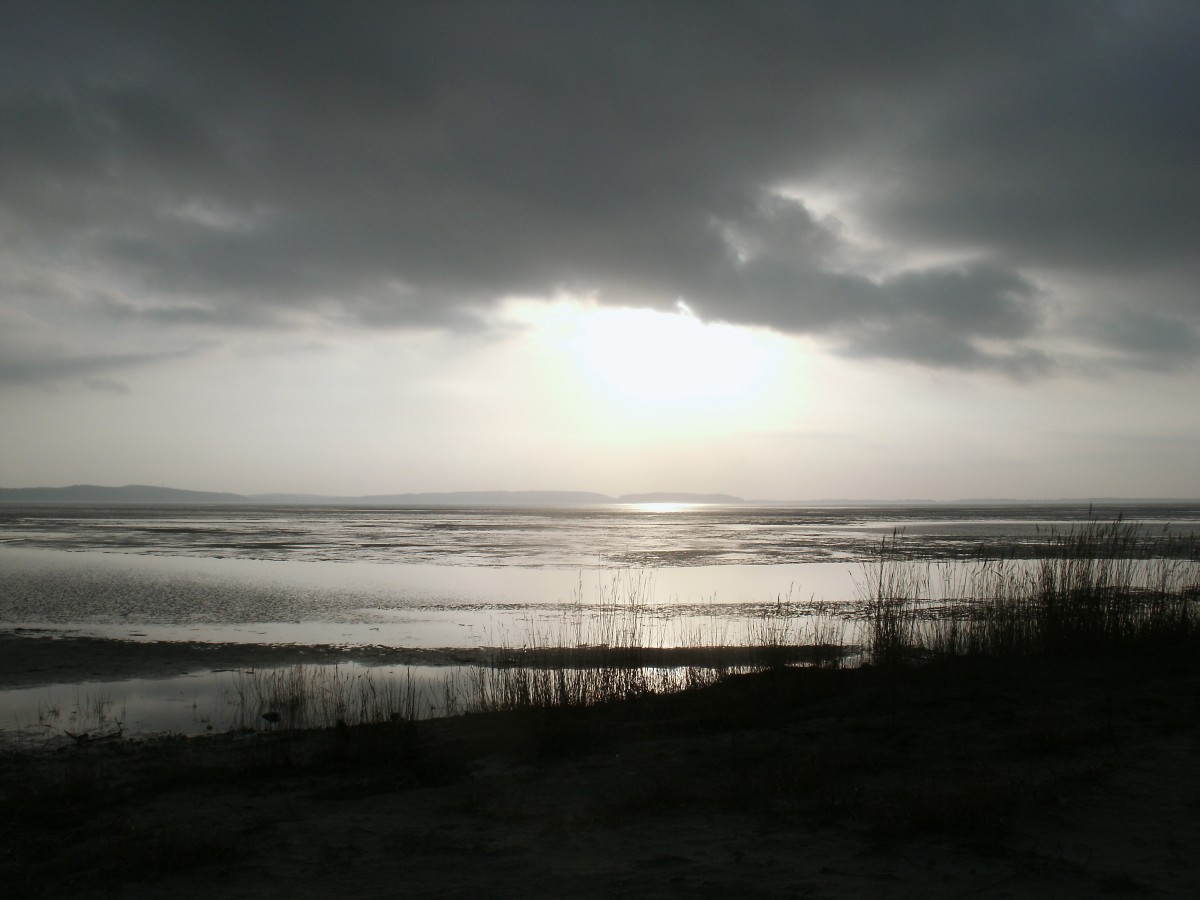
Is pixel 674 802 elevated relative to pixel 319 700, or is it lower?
elevated

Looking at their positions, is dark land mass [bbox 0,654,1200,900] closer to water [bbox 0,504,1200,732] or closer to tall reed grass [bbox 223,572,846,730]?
tall reed grass [bbox 223,572,846,730]

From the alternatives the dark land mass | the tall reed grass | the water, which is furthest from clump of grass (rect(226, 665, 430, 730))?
the dark land mass

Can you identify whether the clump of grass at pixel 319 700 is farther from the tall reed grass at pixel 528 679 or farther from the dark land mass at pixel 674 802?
the dark land mass at pixel 674 802

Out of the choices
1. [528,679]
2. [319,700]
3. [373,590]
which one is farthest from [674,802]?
[373,590]

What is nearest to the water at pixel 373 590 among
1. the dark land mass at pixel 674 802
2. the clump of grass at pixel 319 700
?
the clump of grass at pixel 319 700

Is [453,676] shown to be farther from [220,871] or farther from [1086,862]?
[1086,862]

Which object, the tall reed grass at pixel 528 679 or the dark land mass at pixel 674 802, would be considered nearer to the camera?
the dark land mass at pixel 674 802

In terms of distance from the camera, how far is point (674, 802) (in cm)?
709

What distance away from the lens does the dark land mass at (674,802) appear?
5531 millimetres

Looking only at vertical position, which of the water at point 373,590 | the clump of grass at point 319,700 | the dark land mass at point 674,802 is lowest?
the water at point 373,590

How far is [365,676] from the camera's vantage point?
14.4 metres

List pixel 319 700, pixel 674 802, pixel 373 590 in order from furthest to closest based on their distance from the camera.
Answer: pixel 373 590 → pixel 319 700 → pixel 674 802

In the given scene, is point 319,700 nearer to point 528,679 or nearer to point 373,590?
point 528,679

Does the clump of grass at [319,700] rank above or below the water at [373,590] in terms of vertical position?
above
